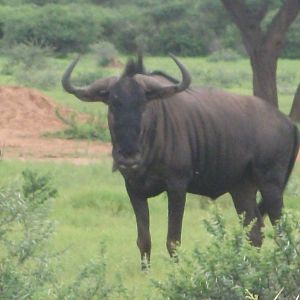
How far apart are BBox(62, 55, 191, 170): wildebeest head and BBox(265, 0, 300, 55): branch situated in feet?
44.3

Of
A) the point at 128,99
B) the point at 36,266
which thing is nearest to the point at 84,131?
the point at 128,99

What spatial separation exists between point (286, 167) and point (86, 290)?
4.52m

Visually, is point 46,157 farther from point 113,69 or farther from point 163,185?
point 113,69

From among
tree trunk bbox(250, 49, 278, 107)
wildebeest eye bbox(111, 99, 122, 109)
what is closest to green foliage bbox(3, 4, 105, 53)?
tree trunk bbox(250, 49, 278, 107)

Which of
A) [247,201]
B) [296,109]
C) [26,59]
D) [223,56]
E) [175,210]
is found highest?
[175,210]

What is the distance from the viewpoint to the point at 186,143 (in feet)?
30.5

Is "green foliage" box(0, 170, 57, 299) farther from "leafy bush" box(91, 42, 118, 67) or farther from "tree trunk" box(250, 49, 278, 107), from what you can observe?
"leafy bush" box(91, 42, 118, 67)

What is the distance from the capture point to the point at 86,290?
5676 millimetres

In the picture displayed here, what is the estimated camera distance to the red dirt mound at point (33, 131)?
18297mm

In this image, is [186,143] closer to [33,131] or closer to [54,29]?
[33,131]

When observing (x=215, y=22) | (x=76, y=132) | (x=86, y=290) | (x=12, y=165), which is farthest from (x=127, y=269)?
(x=215, y=22)

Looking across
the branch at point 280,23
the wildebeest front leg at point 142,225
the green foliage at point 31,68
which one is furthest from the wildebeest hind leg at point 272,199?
the green foliage at point 31,68

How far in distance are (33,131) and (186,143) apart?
12241mm

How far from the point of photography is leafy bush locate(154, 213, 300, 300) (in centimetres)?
533
